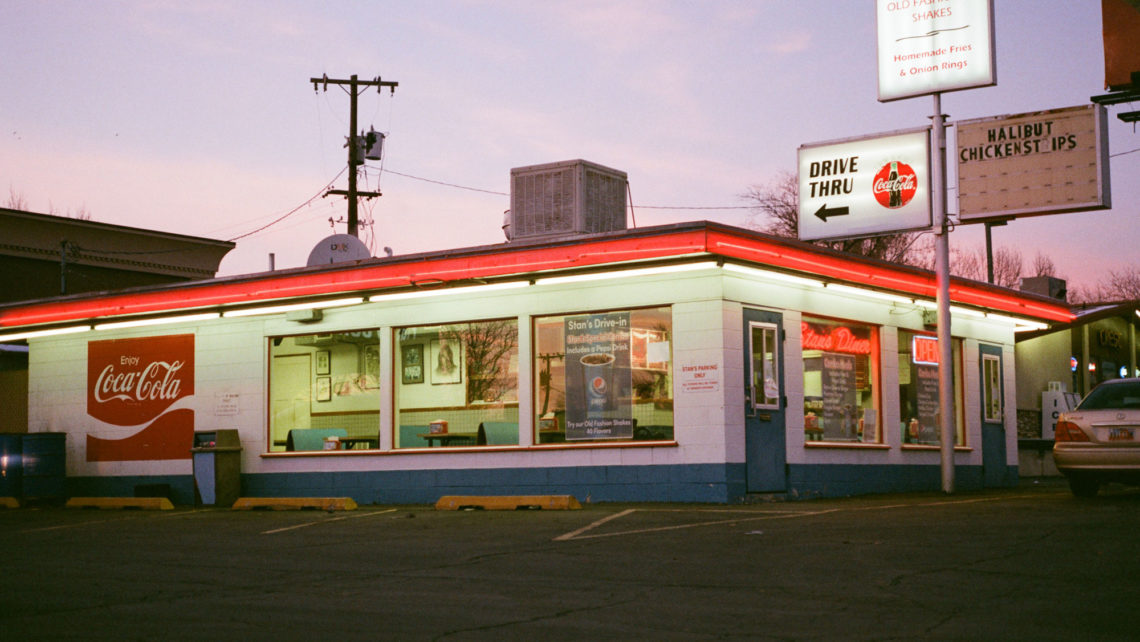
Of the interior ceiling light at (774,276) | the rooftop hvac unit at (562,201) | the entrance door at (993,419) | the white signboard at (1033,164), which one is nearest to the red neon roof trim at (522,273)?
the interior ceiling light at (774,276)

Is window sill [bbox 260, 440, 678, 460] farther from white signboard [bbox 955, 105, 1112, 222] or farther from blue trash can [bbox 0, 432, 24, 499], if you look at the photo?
white signboard [bbox 955, 105, 1112, 222]

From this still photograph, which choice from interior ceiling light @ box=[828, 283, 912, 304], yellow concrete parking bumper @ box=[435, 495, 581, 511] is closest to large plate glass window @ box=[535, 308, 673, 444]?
yellow concrete parking bumper @ box=[435, 495, 581, 511]

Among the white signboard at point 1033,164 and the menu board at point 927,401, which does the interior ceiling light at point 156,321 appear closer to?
the menu board at point 927,401

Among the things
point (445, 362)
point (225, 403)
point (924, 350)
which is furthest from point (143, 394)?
point (924, 350)

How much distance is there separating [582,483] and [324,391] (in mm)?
6183

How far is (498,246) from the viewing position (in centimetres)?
1778

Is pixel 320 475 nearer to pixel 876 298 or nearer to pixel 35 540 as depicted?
pixel 35 540

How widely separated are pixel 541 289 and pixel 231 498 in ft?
22.4

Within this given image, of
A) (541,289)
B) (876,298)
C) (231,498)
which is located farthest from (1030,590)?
(231,498)

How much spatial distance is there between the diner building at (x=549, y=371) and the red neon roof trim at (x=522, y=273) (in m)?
0.04

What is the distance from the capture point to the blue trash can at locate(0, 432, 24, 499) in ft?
69.2

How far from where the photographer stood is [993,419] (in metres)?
22.8

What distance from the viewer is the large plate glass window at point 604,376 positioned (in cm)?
1714

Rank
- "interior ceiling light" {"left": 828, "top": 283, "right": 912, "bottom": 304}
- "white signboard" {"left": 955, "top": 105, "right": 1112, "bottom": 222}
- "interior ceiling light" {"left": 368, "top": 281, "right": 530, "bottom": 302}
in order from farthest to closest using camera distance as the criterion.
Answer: "white signboard" {"left": 955, "top": 105, "right": 1112, "bottom": 222} → "interior ceiling light" {"left": 828, "top": 283, "right": 912, "bottom": 304} → "interior ceiling light" {"left": 368, "top": 281, "right": 530, "bottom": 302}
